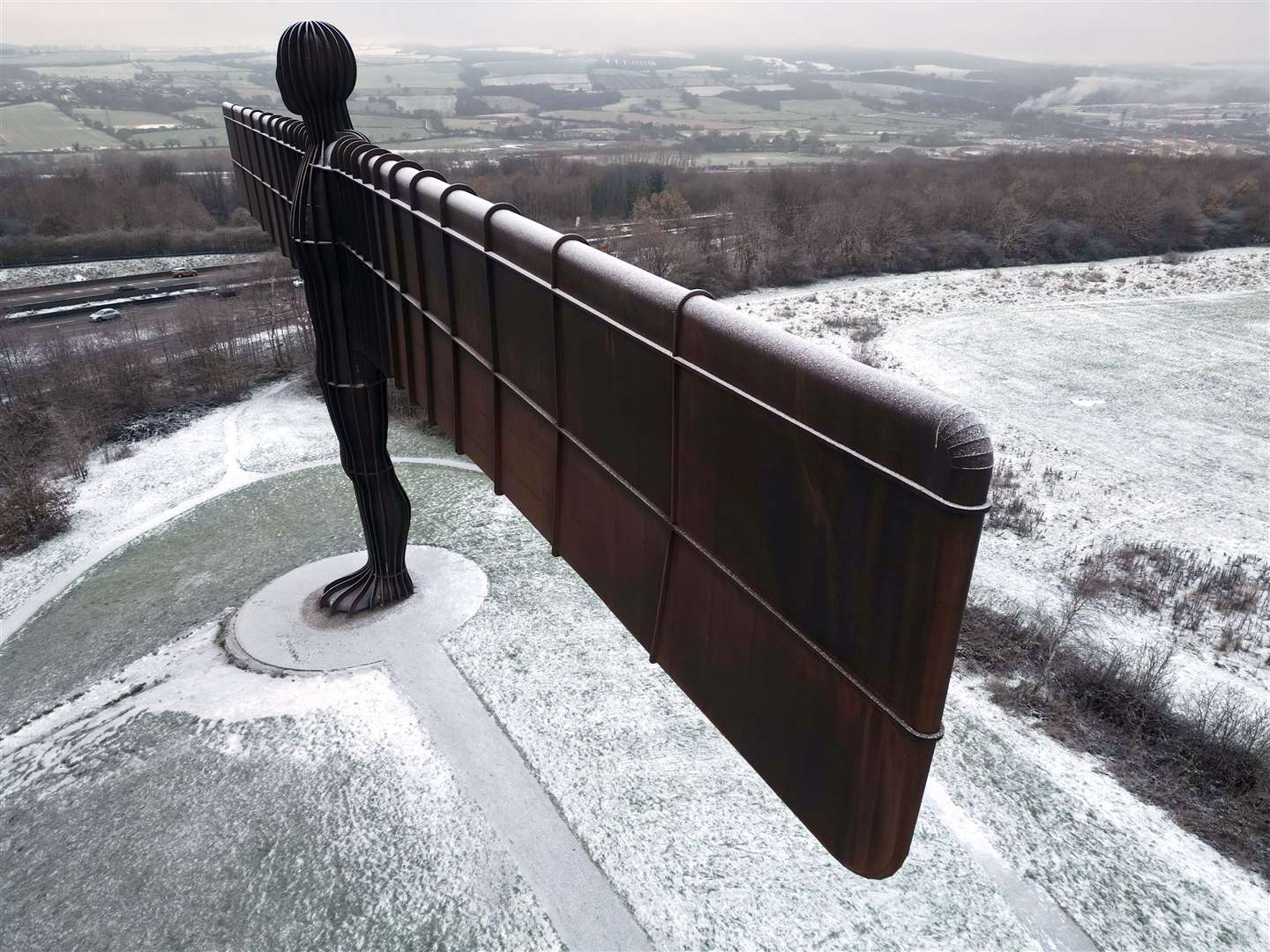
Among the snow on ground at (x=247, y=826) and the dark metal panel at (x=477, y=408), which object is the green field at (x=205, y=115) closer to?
the snow on ground at (x=247, y=826)

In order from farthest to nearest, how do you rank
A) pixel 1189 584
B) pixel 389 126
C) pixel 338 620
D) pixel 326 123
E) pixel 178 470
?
pixel 389 126
pixel 178 470
pixel 1189 584
pixel 338 620
pixel 326 123

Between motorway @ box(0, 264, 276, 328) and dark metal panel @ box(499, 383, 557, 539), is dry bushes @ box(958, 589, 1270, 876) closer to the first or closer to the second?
dark metal panel @ box(499, 383, 557, 539)

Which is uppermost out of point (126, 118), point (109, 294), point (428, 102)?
point (428, 102)

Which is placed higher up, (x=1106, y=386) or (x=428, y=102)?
(x=428, y=102)

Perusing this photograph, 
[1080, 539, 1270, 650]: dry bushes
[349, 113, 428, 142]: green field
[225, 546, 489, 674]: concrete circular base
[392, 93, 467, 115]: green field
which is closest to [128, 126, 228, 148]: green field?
[349, 113, 428, 142]: green field

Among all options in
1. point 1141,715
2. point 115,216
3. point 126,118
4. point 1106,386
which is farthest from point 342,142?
point 126,118

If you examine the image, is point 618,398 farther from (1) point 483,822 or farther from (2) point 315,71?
(1) point 483,822

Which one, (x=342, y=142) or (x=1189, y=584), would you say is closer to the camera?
(x=342, y=142)
